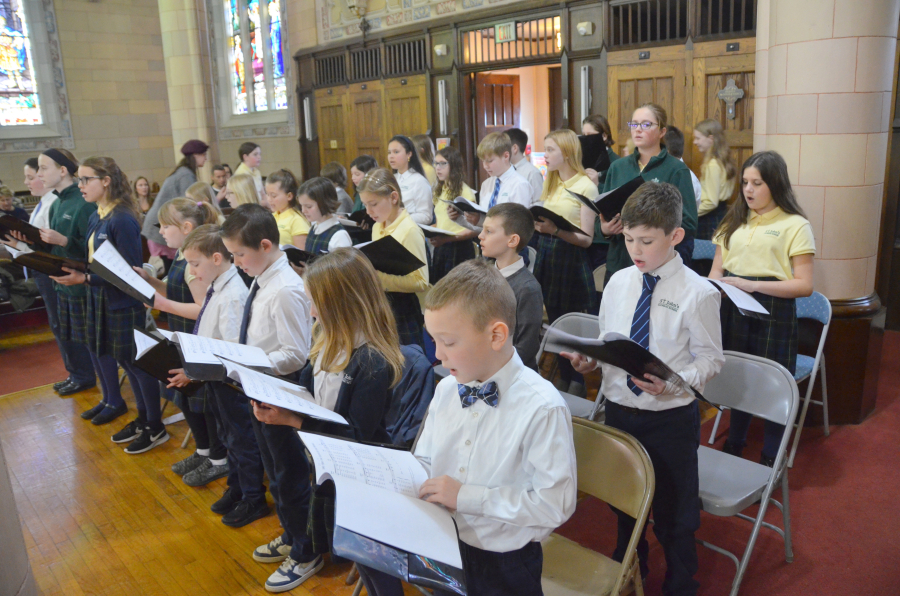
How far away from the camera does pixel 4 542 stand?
6.38 ft

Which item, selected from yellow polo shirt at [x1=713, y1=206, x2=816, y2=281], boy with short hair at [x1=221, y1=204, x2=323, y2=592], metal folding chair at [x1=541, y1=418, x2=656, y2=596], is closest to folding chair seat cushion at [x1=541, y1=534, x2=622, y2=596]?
metal folding chair at [x1=541, y1=418, x2=656, y2=596]

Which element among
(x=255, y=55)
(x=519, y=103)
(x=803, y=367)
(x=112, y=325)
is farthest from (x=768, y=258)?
(x=255, y=55)

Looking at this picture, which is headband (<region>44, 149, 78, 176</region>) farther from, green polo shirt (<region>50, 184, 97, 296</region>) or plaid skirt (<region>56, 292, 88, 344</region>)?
plaid skirt (<region>56, 292, 88, 344</region>)

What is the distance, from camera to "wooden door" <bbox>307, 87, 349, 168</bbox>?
28.4 feet

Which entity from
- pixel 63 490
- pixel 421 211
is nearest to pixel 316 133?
pixel 421 211

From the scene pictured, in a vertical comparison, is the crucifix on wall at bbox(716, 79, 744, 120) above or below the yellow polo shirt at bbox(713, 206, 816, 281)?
above

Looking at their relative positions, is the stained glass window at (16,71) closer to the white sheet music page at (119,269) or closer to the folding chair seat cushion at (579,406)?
the white sheet music page at (119,269)

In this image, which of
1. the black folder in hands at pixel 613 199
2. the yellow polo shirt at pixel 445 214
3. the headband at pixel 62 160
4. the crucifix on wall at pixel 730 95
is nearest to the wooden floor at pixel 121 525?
the headband at pixel 62 160

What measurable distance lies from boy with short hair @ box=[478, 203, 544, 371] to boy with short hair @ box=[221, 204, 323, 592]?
29.9 inches

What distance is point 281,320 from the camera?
2.38 metres

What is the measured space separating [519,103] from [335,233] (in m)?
5.30

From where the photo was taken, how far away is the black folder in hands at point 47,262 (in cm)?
321

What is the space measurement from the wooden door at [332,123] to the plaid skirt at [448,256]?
5.02 meters

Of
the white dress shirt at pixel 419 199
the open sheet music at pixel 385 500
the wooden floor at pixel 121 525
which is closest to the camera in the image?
the open sheet music at pixel 385 500
